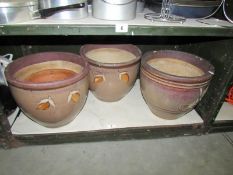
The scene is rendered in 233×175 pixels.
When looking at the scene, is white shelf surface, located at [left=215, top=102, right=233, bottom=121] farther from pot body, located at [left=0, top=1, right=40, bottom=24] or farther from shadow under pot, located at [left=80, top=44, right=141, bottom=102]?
pot body, located at [left=0, top=1, right=40, bottom=24]

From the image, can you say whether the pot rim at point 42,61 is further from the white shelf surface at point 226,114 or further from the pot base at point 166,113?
the white shelf surface at point 226,114

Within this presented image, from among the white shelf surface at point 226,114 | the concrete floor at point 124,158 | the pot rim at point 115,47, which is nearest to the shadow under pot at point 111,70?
the pot rim at point 115,47

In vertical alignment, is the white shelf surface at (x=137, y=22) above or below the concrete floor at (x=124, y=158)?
above

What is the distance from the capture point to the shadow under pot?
0.89 m

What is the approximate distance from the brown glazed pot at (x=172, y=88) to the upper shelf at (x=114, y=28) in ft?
0.55

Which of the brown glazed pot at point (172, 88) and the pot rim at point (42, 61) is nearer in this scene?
the pot rim at point (42, 61)

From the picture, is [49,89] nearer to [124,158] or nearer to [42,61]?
[42,61]

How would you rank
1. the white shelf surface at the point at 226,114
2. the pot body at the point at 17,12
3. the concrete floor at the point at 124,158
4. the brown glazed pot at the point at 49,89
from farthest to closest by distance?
1. the white shelf surface at the point at 226,114
2. the concrete floor at the point at 124,158
3. the brown glazed pot at the point at 49,89
4. the pot body at the point at 17,12

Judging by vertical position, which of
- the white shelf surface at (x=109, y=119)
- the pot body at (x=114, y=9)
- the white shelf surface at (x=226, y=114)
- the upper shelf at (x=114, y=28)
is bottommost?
the white shelf surface at (x=226, y=114)

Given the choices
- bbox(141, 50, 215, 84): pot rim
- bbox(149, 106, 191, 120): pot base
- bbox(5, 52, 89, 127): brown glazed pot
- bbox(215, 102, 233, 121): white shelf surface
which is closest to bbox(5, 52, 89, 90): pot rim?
bbox(5, 52, 89, 127): brown glazed pot

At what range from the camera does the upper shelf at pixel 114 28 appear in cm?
66

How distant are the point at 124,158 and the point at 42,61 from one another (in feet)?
1.81

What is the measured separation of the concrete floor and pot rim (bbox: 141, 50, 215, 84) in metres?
0.34

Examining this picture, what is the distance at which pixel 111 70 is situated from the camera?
89 cm
